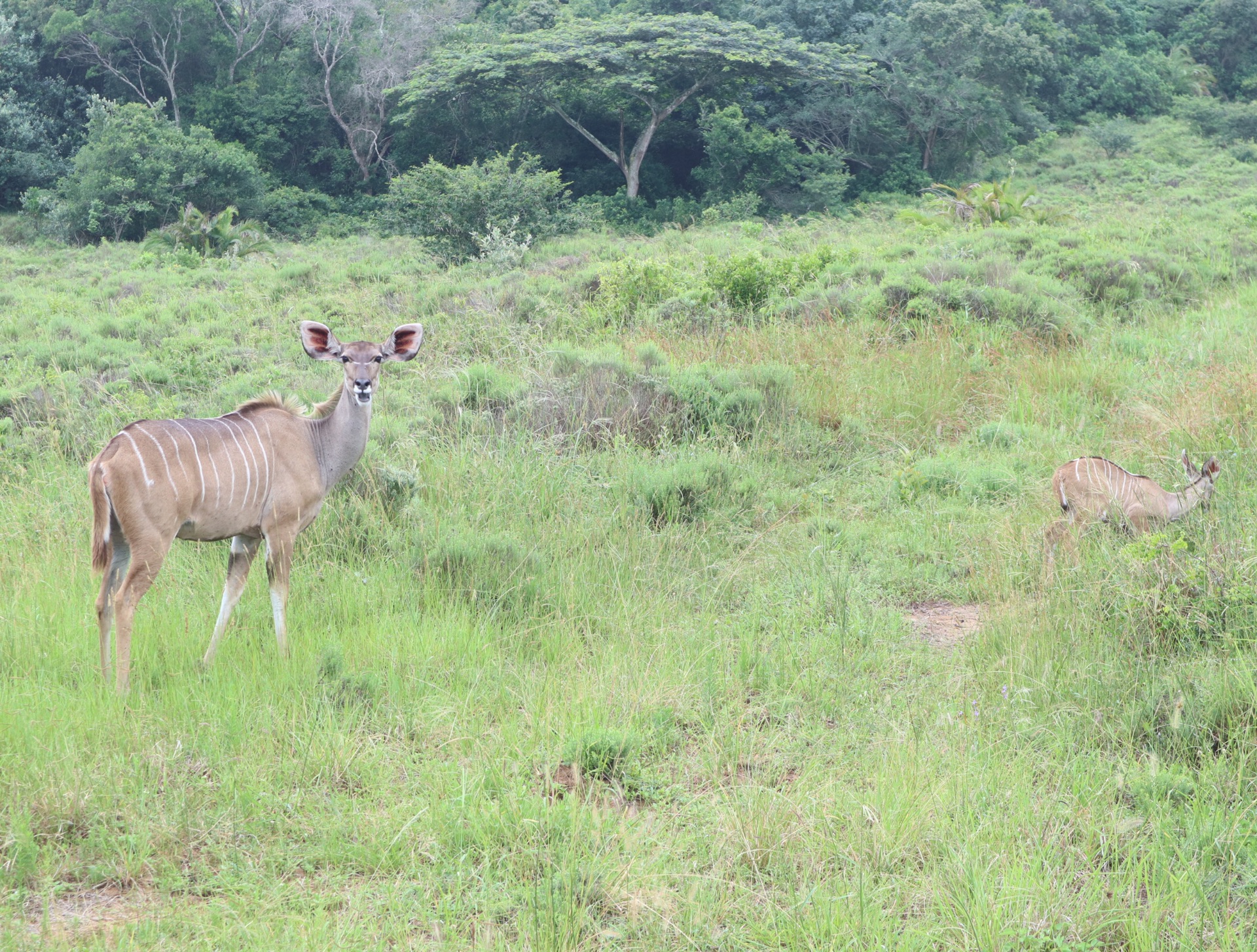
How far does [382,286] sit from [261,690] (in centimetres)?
1210

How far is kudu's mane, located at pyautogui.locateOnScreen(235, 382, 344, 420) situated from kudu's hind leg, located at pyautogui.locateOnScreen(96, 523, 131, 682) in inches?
34.6

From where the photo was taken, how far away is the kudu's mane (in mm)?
5285

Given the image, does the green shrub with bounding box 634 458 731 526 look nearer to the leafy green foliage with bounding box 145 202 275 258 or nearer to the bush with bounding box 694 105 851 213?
the leafy green foliage with bounding box 145 202 275 258

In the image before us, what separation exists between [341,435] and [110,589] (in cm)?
134

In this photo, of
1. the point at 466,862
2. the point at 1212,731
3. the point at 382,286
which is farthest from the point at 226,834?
the point at 382,286

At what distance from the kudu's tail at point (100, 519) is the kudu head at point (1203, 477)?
4.96 m

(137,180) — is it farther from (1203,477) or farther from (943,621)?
(1203,477)

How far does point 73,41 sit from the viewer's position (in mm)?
34719

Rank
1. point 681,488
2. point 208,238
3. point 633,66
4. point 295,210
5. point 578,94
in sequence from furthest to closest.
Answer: point 295,210
point 578,94
point 633,66
point 208,238
point 681,488

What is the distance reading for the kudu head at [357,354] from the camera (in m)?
5.33

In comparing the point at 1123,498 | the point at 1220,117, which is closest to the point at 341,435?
the point at 1123,498

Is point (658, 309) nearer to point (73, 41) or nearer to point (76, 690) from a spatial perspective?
point (76, 690)

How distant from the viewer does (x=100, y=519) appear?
4.39 meters

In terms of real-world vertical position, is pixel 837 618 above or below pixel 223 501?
below
